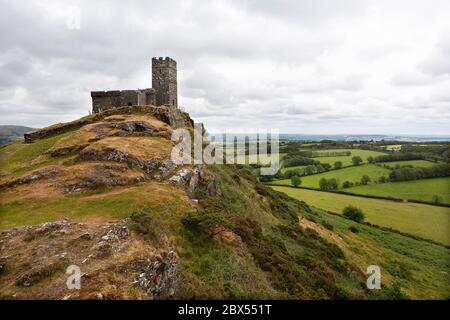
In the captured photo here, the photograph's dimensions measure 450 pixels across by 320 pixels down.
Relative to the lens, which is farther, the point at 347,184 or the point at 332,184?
the point at 332,184

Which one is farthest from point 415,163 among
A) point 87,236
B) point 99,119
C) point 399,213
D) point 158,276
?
point 87,236

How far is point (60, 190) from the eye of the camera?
2192cm

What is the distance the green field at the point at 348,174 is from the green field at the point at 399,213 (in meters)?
16.2

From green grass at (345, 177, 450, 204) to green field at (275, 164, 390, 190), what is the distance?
26.5 feet

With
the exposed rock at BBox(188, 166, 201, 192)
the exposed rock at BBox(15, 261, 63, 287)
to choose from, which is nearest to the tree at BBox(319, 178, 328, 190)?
the exposed rock at BBox(188, 166, 201, 192)

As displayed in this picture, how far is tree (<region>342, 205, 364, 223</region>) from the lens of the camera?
2687 inches

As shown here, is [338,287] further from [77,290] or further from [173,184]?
[77,290]

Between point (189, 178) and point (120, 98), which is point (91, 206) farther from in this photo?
point (120, 98)

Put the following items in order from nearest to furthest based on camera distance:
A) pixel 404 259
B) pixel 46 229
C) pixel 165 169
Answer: pixel 46 229
pixel 165 169
pixel 404 259

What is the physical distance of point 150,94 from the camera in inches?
1730

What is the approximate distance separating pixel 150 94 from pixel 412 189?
266 ft

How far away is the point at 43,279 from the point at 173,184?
44.0 feet

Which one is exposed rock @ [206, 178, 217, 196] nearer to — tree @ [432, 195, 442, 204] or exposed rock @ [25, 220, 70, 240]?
exposed rock @ [25, 220, 70, 240]
